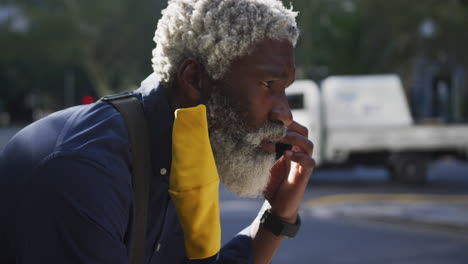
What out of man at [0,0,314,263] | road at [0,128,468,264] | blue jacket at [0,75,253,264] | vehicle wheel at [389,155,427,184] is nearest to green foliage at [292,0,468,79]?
vehicle wheel at [389,155,427,184]

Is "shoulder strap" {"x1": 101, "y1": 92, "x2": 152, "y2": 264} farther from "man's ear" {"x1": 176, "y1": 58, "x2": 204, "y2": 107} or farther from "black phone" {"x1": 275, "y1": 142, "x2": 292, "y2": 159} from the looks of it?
"black phone" {"x1": 275, "y1": 142, "x2": 292, "y2": 159}

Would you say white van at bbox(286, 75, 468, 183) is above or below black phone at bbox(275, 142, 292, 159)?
below

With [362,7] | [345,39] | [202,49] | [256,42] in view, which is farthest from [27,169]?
[345,39]

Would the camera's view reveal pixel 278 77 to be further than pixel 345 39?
No

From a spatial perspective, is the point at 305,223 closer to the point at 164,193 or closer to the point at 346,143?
the point at 346,143

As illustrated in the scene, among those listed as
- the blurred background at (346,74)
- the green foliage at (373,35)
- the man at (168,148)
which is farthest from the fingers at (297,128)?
the green foliage at (373,35)

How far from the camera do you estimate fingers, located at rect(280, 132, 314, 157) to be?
179 centimetres

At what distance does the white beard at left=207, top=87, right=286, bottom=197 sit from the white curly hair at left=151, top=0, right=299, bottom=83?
0.30 feet

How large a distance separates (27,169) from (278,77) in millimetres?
652

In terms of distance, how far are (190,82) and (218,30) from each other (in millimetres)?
156

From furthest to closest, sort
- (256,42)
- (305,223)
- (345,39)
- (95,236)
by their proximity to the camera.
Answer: (345,39) → (305,223) → (256,42) → (95,236)

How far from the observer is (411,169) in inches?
543

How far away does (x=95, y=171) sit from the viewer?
52.0 inches

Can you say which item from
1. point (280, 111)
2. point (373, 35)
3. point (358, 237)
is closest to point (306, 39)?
point (373, 35)
